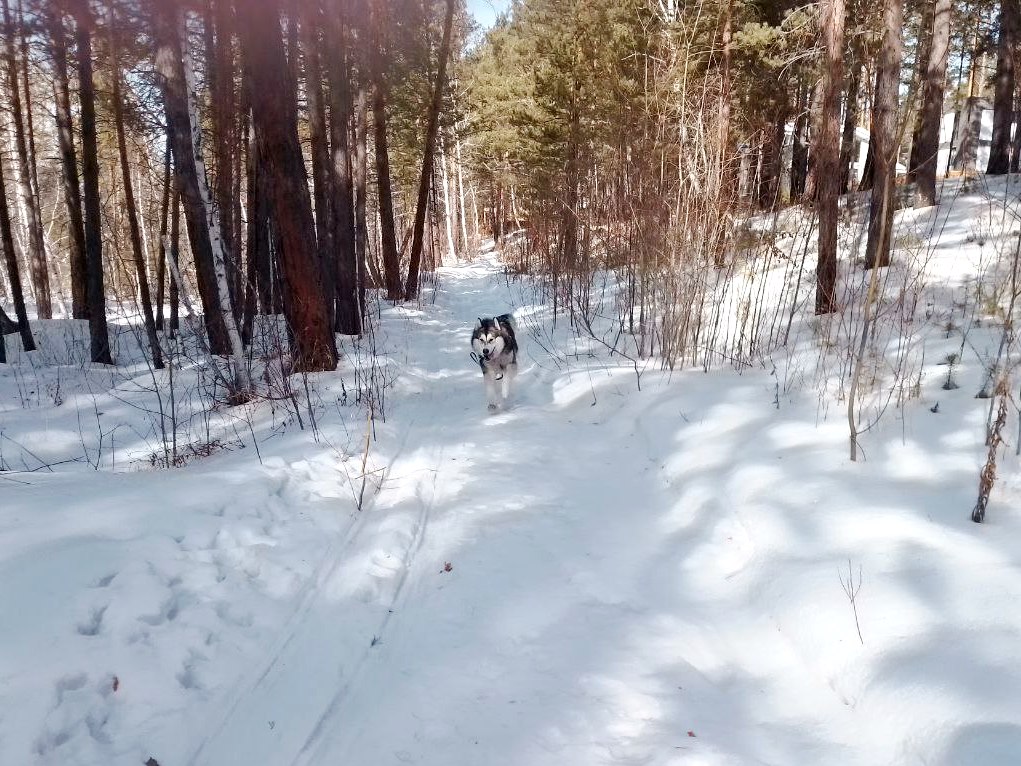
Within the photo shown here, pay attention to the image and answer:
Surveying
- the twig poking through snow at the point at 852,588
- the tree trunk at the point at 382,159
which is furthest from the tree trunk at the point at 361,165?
the twig poking through snow at the point at 852,588

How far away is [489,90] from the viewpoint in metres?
26.4

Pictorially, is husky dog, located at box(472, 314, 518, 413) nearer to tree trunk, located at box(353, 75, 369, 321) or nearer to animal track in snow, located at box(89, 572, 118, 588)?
animal track in snow, located at box(89, 572, 118, 588)

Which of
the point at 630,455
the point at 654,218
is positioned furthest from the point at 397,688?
the point at 654,218

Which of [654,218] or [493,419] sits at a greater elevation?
[654,218]

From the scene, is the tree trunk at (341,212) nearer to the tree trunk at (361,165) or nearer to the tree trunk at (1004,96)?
the tree trunk at (361,165)

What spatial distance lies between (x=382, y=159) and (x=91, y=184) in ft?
22.6

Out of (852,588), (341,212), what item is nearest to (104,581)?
(852,588)

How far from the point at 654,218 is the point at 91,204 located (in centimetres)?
984

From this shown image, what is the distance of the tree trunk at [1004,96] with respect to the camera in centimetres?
1476

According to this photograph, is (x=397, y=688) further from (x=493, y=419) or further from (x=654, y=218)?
(x=654, y=218)

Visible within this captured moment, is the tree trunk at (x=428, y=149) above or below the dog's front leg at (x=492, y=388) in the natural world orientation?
above

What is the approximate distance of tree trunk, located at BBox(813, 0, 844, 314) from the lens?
6.62m

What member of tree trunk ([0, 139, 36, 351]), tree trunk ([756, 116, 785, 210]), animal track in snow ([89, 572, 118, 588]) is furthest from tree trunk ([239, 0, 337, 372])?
tree trunk ([0, 139, 36, 351])

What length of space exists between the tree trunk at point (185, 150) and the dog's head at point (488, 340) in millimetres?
3007
